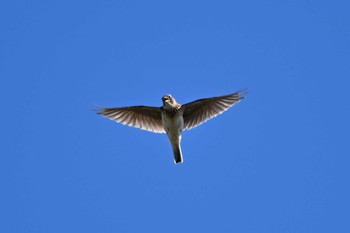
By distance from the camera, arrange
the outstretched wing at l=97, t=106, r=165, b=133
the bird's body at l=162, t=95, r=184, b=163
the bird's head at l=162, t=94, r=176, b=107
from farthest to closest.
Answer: the outstretched wing at l=97, t=106, r=165, b=133 → the bird's body at l=162, t=95, r=184, b=163 → the bird's head at l=162, t=94, r=176, b=107

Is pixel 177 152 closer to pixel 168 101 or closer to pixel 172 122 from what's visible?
pixel 172 122

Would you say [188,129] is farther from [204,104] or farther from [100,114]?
[100,114]

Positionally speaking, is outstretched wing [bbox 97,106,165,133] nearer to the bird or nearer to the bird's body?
the bird

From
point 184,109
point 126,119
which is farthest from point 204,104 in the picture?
point 126,119

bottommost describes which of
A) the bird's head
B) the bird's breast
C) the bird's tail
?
the bird's tail

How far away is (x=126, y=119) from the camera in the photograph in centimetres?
2508

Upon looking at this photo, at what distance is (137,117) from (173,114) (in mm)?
1505

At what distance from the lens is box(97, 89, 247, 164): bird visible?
23953 millimetres

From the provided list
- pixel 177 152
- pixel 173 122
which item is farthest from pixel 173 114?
pixel 177 152

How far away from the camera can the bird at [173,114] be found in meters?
24.0

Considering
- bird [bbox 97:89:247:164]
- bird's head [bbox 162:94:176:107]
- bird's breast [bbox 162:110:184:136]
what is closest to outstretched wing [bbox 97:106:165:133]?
bird [bbox 97:89:247:164]

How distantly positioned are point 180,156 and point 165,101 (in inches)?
64.7

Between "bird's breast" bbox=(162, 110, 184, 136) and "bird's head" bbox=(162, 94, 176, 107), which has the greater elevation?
"bird's head" bbox=(162, 94, 176, 107)

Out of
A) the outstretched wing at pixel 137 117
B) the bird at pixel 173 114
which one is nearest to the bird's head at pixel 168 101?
the bird at pixel 173 114
